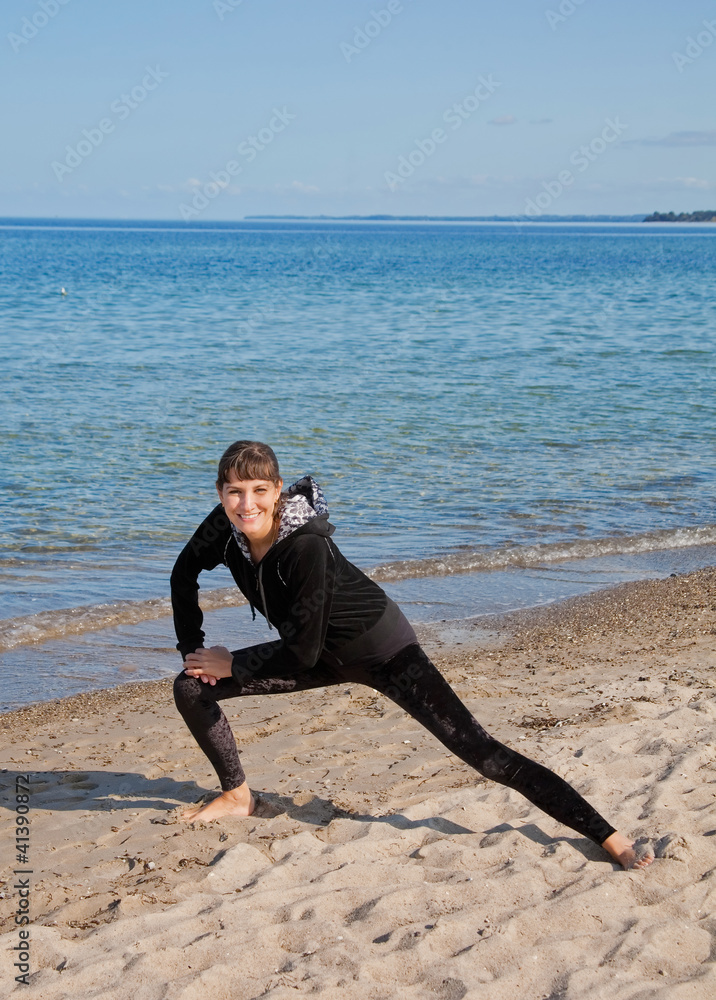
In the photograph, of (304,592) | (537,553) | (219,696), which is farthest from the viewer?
(537,553)

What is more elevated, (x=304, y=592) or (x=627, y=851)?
(x=304, y=592)

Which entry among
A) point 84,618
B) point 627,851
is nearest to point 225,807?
Answer: point 627,851

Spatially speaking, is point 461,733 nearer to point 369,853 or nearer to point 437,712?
point 437,712

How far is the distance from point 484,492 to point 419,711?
742 centimetres

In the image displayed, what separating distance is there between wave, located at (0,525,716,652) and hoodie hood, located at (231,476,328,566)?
3.79 metres

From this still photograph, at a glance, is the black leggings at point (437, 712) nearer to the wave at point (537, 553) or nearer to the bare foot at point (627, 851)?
the bare foot at point (627, 851)

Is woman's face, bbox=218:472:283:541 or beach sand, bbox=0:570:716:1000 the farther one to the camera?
woman's face, bbox=218:472:283:541

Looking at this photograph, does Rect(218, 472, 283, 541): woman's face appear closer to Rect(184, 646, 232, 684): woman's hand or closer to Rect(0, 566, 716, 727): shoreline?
Rect(184, 646, 232, 684): woman's hand

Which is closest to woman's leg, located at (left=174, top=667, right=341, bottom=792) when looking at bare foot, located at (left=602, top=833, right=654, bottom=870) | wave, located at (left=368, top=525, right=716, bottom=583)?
bare foot, located at (left=602, top=833, right=654, bottom=870)

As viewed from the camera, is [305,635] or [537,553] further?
[537,553]

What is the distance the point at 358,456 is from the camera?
41.8 feet

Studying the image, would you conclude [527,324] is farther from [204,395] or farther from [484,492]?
[484,492]

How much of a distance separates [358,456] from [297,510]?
9.25m

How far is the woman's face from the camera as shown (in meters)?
3.52
